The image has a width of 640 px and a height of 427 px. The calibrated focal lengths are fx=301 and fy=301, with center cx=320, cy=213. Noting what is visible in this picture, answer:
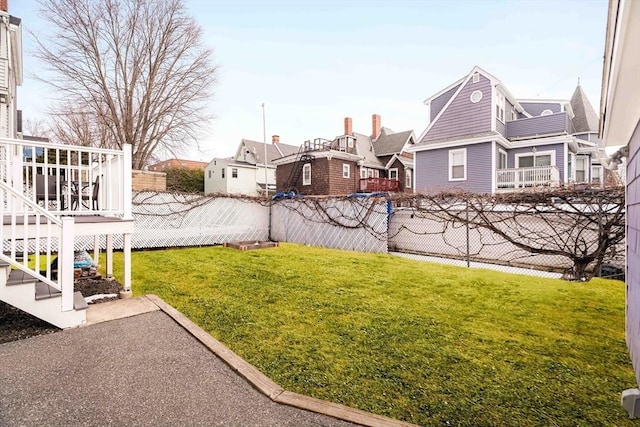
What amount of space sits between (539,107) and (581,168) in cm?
354

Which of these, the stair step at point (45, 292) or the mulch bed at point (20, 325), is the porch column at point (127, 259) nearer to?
the mulch bed at point (20, 325)

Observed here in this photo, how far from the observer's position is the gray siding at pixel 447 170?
12.3 metres

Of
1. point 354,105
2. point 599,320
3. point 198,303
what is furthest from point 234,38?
point 354,105

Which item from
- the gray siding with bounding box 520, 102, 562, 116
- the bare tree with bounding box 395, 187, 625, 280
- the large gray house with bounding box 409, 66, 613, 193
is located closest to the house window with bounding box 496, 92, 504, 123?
the large gray house with bounding box 409, 66, 613, 193

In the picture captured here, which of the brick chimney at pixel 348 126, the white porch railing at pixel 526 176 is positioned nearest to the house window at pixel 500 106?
the white porch railing at pixel 526 176

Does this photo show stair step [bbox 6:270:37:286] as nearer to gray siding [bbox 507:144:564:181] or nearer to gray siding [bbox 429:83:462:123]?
gray siding [bbox 429:83:462:123]

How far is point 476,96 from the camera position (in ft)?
41.3

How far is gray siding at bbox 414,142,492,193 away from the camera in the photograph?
484 inches

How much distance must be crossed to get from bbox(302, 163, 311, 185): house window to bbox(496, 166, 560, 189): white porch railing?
10.7 m

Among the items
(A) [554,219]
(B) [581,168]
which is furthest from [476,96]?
(A) [554,219]

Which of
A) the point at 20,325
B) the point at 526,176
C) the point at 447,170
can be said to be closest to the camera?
the point at 20,325

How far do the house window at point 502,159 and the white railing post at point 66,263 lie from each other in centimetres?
1393

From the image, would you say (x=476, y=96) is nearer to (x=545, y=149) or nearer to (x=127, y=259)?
(x=545, y=149)

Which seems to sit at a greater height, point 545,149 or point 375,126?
point 375,126
